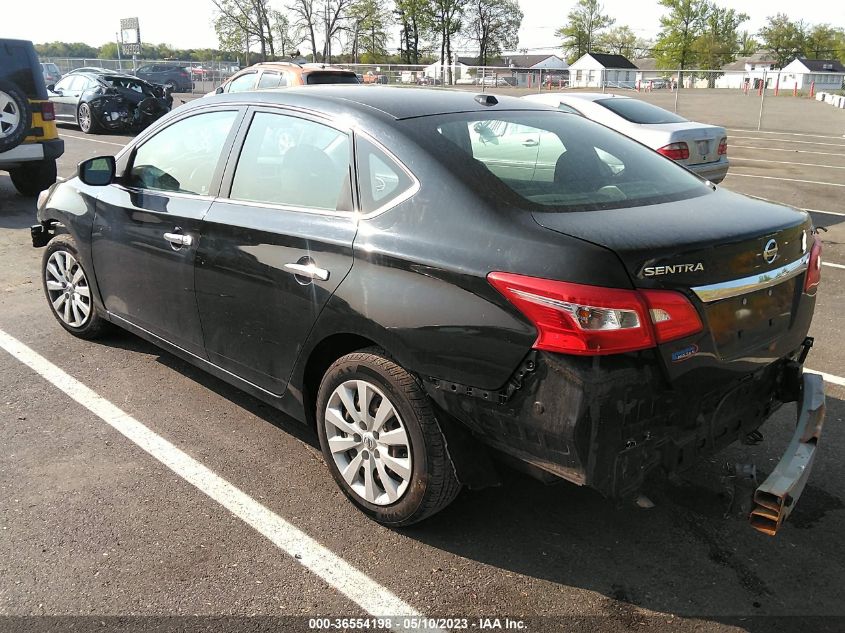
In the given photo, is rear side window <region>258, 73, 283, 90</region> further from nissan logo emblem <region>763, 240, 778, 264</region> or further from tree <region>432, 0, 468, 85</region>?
tree <region>432, 0, 468, 85</region>

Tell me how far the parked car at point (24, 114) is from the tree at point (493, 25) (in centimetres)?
8989

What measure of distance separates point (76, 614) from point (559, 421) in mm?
1760

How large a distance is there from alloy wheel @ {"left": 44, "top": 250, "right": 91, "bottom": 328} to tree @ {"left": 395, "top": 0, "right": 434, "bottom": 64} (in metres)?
88.5

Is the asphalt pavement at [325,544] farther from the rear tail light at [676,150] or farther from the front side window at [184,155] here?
the rear tail light at [676,150]

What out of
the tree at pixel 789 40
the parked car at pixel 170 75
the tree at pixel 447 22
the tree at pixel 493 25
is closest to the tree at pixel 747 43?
the tree at pixel 789 40

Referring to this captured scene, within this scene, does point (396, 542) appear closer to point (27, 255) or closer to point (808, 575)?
point (808, 575)

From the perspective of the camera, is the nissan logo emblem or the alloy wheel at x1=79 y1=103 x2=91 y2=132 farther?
the alloy wheel at x1=79 y1=103 x2=91 y2=132

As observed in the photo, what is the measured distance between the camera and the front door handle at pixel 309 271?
9.83 ft

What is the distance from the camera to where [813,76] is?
2842 inches

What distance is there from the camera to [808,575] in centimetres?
276

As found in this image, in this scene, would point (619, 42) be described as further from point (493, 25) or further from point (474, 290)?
point (474, 290)

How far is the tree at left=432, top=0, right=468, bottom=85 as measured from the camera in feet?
294

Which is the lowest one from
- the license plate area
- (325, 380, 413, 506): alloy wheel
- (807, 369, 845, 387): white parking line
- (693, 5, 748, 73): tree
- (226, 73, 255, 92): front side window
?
(807, 369, 845, 387): white parking line

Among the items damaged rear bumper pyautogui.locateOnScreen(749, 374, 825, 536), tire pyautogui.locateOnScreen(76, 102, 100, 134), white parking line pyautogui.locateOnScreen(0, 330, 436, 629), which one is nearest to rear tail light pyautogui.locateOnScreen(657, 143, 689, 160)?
damaged rear bumper pyautogui.locateOnScreen(749, 374, 825, 536)
